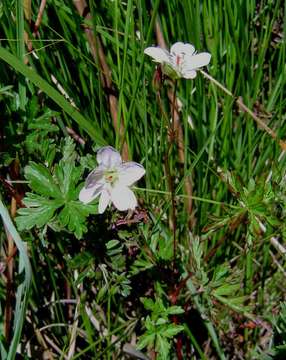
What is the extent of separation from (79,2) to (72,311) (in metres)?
0.85

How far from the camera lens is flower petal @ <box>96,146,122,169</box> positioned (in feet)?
3.28

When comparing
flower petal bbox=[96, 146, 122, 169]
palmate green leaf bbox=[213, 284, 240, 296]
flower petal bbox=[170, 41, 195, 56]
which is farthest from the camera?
palmate green leaf bbox=[213, 284, 240, 296]

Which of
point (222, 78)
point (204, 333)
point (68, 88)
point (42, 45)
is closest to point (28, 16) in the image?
point (42, 45)

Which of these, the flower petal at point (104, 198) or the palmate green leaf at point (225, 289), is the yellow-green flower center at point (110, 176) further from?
the palmate green leaf at point (225, 289)

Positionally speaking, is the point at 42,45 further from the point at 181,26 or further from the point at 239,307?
the point at 239,307

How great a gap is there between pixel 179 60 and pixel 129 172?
24 centimetres

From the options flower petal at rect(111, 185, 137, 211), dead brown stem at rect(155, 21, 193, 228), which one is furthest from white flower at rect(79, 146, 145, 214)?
dead brown stem at rect(155, 21, 193, 228)

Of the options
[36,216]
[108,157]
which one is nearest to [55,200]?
[36,216]

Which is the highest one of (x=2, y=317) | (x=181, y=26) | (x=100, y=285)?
(x=181, y=26)

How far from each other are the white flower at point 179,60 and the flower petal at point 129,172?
0.60 feet

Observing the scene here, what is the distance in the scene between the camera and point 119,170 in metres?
1.05

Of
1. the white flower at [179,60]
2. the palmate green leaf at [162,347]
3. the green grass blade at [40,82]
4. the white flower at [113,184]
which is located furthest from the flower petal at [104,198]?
the palmate green leaf at [162,347]

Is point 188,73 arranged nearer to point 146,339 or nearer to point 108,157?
point 108,157

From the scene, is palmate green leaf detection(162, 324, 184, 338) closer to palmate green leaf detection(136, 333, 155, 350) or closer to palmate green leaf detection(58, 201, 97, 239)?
palmate green leaf detection(136, 333, 155, 350)
